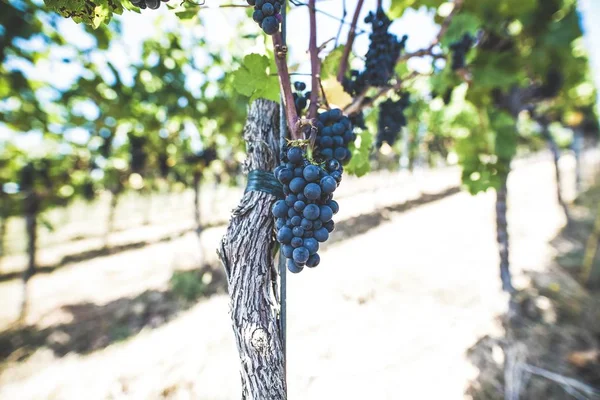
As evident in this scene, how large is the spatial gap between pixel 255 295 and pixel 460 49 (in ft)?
7.58

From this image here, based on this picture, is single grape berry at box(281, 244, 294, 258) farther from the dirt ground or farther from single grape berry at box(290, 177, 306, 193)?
the dirt ground

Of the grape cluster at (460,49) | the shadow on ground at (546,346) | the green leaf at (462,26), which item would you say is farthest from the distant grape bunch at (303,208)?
the shadow on ground at (546,346)

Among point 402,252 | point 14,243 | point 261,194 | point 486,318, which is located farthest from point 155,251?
point 14,243

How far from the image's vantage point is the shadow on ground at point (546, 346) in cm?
299

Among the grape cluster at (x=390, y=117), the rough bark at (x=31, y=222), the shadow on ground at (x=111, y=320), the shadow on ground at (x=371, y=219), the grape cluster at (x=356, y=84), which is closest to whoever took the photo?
the grape cluster at (x=356, y=84)

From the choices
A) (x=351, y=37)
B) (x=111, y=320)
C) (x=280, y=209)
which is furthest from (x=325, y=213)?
(x=111, y=320)

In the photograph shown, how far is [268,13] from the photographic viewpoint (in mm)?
1000

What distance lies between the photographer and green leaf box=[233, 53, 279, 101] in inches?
53.5

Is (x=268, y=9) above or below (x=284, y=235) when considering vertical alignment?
above

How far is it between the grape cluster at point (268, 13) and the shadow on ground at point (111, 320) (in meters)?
5.64

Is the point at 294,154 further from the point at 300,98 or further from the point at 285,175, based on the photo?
the point at 300,98

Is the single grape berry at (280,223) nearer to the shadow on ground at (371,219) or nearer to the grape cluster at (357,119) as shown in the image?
the grape cluster at (357,119)

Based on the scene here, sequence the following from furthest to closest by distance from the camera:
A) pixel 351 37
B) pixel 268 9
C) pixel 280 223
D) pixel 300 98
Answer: pixel 351 37, pixel 300 98, pixel 280 223, pixel 268 9

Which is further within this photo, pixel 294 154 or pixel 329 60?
pixel 329 60
